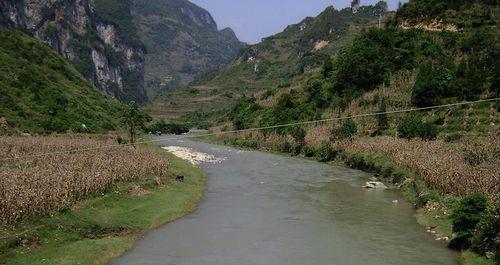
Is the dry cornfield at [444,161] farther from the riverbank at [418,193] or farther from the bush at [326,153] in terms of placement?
the bush at [326,153]

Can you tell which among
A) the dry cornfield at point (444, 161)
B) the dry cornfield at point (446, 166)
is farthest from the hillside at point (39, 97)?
the dry cornfield at point (446, 166)

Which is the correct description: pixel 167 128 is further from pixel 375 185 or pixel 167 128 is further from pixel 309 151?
pixel 375 185

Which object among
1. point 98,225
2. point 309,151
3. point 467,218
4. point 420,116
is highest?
point 420,116

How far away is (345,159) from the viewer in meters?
64.2

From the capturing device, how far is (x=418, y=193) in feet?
123

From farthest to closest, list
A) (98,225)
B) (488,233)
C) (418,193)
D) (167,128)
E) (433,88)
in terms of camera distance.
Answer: (167,128)
(433,88)
(418,193)
(98,225)
(488,233)

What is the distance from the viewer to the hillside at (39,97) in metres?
74.3

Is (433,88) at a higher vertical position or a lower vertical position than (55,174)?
higher

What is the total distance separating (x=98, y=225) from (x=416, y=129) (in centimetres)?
4300

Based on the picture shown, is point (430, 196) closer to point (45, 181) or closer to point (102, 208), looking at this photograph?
point (102, 208)

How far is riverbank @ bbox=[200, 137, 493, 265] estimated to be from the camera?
92.5 feet

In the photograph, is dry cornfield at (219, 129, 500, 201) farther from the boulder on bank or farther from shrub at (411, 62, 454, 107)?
shrub at (411, 62, 454, 107)

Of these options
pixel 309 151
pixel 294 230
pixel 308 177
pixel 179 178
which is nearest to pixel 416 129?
pixel 308 177

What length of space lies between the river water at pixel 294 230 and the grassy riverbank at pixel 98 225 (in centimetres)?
116
